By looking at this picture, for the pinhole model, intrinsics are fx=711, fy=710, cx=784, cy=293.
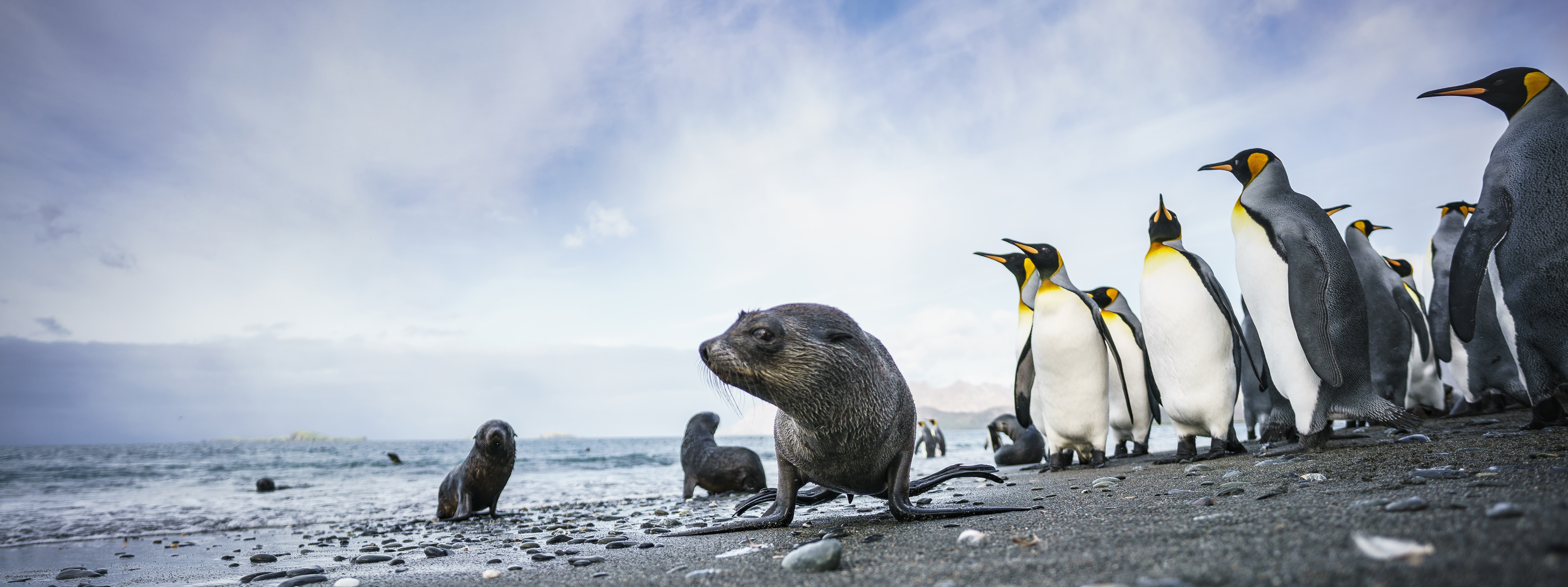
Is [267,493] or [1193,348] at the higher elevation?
[1193,348]

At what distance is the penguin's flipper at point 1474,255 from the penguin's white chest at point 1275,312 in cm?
96

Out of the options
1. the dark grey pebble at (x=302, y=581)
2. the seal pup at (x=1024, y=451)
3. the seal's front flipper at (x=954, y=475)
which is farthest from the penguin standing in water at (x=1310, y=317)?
the dark grey pebble at (x=302, y=581)

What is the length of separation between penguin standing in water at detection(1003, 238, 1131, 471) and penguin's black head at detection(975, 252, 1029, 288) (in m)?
0.80

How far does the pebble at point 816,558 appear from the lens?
9.20 ft

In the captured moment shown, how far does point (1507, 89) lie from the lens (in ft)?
19.3

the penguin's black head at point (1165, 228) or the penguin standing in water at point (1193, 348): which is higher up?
the penguin's black head at point (1165, 228)

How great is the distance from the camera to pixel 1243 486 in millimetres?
4039

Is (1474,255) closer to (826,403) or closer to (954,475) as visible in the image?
(954,475)

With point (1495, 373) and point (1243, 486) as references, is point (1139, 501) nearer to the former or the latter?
point (1243, 486)

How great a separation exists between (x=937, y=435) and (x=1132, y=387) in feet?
65.1

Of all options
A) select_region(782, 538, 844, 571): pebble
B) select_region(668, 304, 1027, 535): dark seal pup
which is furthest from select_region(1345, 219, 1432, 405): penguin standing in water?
select_region(782, 538, 844, 571): pebble

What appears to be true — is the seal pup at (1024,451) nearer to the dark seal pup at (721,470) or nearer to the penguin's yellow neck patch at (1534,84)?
the dark seal pup at (721,470)

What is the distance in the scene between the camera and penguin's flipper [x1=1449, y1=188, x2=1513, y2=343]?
513 cm

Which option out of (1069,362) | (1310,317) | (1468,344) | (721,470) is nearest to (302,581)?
(721,470)
